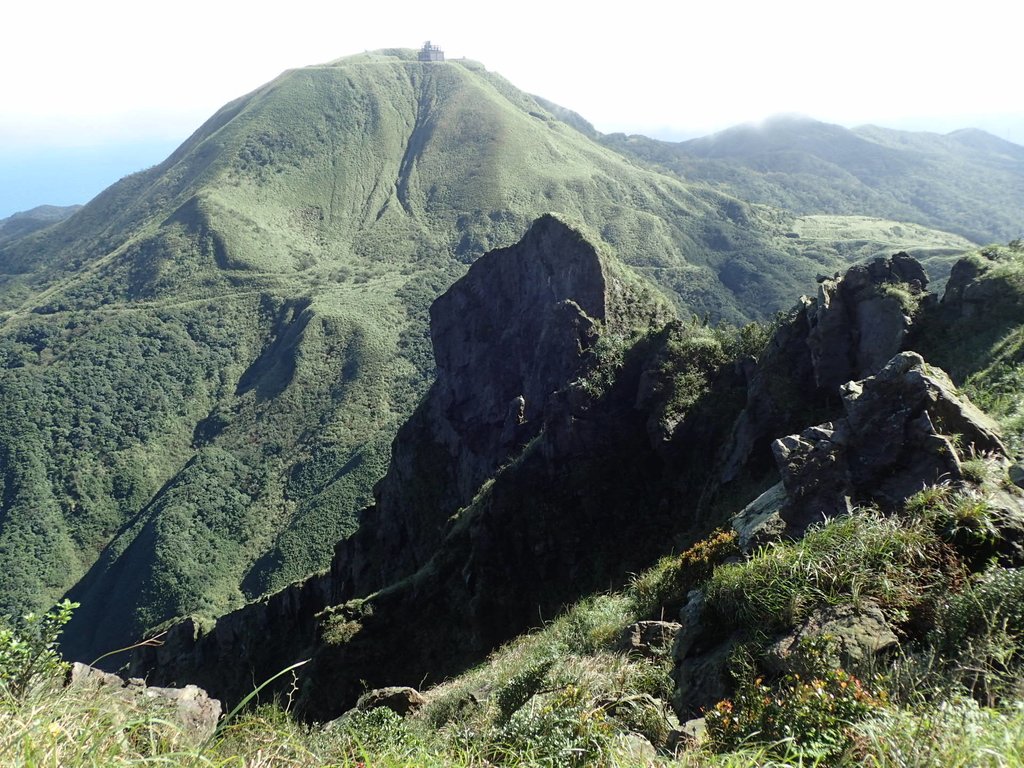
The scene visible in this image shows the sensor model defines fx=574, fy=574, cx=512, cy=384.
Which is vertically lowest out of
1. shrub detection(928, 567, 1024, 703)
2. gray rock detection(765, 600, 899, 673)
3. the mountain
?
the mountain

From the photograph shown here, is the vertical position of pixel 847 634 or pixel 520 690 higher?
pixel 847 634

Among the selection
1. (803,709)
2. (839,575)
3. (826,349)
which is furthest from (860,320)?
(803,709)

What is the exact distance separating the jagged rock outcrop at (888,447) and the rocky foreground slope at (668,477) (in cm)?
4

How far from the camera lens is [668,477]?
2761 centimetres

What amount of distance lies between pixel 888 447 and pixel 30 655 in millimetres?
12833

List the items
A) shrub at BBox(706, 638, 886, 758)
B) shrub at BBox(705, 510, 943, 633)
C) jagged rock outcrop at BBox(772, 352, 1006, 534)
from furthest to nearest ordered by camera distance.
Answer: jagged rock outcrop at BBox(772, 352, 1006, 534) → shrub at BBox(705, 510, 943, 633) → shrub at BBox(706, 638, 886, 758)

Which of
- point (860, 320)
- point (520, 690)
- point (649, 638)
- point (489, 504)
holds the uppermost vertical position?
point (860, 320)

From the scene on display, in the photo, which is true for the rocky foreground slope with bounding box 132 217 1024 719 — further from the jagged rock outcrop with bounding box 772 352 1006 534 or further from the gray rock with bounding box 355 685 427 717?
the gray rock with bounding box 355 685 427 717

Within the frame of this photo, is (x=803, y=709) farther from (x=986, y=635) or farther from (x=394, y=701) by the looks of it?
(x=394, y=701)

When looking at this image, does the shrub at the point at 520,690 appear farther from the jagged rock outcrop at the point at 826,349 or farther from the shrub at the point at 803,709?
the jagged rock outcrop at the point at 826,349

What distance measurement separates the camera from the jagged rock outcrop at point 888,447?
981 cm

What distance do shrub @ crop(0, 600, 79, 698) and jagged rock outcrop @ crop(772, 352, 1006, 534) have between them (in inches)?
409

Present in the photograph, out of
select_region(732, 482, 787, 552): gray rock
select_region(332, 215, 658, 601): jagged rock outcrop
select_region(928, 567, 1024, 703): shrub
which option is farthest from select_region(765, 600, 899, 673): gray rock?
select_region(332, 215, 658, 601): jagged rock outcrop

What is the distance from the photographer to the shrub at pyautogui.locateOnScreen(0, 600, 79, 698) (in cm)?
482
